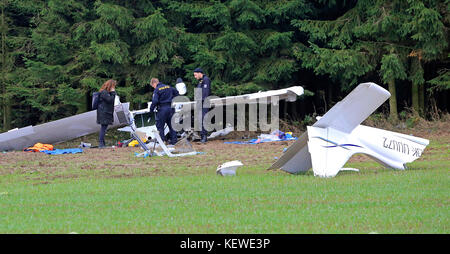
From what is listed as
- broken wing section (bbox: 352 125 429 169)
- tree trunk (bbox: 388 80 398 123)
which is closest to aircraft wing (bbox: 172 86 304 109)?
tree trunk (bbox: 388 80 398 123)

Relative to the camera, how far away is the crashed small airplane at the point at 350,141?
34.3 ft

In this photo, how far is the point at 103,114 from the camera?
1856cm

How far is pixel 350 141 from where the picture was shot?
35.0ft

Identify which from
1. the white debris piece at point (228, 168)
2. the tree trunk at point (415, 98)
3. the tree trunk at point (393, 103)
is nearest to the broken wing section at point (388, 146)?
the white debris piece at point (228, 168)

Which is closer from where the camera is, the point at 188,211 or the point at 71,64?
the point at 188,211

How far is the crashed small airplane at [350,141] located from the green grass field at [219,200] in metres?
0.29

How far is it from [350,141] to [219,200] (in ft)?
11.0

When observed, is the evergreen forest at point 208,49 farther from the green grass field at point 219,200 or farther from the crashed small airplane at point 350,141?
the crashed small airplane at point 350,141

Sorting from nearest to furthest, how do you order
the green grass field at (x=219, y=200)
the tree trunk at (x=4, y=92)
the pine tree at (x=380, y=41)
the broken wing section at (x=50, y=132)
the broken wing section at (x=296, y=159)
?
the green grass field at (x=219, y=200) → the broken wing section at (x=296, y=159) → the broken wing section at (x=50, y=132) → the pine tree at (x=380, y=41) → the tree trunk at (x=4, y=92)

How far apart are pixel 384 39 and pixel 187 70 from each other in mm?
7390

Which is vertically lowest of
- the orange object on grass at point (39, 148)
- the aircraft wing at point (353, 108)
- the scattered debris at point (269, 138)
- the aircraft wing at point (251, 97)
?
the scattered debris at point (269, 138)

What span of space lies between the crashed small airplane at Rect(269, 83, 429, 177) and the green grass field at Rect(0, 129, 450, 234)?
0.29 m

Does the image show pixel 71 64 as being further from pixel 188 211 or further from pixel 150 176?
pixel 188 211
